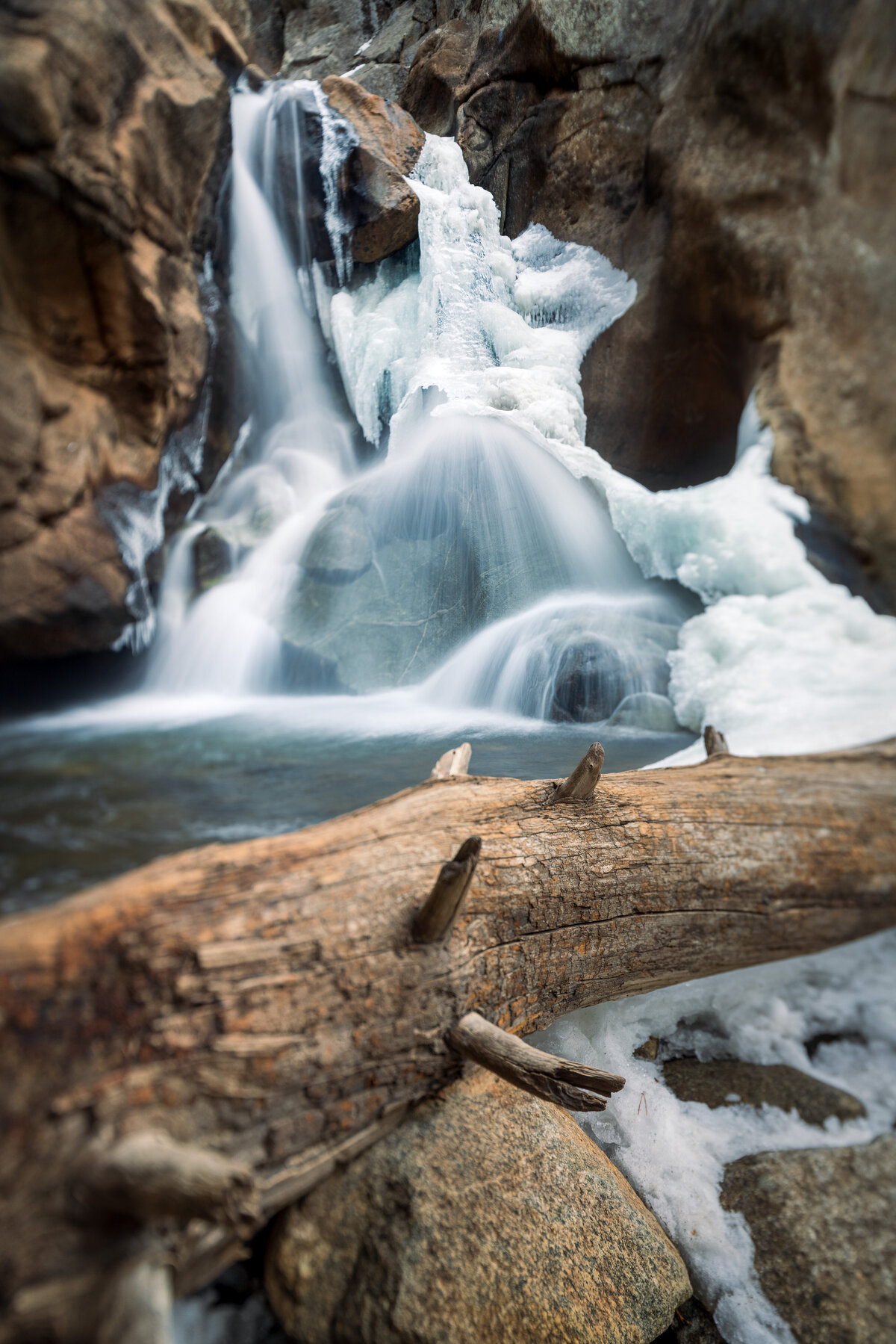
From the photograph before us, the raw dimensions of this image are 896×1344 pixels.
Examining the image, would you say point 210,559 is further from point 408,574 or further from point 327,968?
point 327,968

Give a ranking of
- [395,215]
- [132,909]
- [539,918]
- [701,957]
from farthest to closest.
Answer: [395,215], [701,957], [539,918], [132,909]

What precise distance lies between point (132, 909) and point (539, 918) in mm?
1323

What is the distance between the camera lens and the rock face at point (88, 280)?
1.48 m

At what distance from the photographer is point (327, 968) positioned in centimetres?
146

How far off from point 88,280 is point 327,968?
2.39 meters

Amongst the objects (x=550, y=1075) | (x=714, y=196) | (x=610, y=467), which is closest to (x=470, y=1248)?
(x=550, y=1075)

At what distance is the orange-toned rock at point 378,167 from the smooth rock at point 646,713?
3079mm

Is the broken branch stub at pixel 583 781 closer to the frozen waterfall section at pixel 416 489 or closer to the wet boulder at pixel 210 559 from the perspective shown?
the frozen waterfall section at pixel 416 489

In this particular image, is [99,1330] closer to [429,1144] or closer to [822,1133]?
[429,1144]

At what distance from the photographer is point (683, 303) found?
3.92 metres

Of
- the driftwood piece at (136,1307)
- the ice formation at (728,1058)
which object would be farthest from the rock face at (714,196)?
the driftwood piece at (136,1307)

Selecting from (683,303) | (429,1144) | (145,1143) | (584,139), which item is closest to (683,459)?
(683,303)

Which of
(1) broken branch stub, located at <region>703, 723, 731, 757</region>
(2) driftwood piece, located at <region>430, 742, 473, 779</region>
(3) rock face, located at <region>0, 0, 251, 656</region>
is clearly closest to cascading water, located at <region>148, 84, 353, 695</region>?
(3) rock face, located at <region>0, 0, 251, 656</region>

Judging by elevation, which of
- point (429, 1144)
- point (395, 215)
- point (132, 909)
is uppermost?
point (395, 215)
